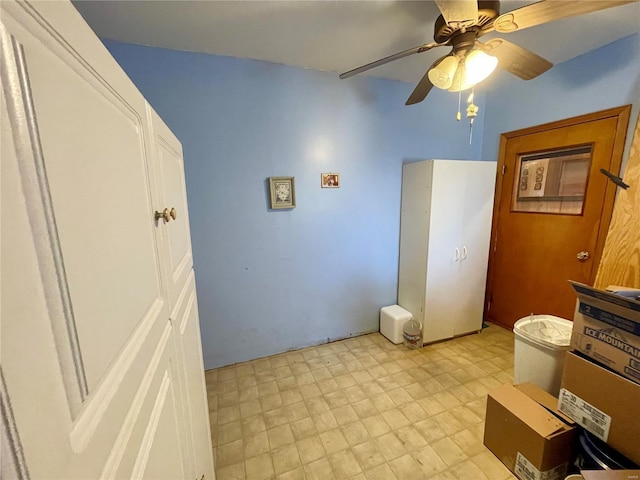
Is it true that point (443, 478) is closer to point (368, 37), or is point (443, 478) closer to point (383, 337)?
point (383, 337)

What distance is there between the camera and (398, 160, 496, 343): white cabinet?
7.67 feet

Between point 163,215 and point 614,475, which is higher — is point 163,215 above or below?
above

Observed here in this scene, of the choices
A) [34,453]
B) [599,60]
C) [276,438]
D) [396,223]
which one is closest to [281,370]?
[276,438]

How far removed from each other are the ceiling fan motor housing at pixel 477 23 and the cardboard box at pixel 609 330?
52.8 inches

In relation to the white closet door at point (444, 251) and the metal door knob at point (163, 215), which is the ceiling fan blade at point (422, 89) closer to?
the white closet door at point (444, 251)

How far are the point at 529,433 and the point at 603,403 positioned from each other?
1.15 feet

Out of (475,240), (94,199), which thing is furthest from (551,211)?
(94,199)

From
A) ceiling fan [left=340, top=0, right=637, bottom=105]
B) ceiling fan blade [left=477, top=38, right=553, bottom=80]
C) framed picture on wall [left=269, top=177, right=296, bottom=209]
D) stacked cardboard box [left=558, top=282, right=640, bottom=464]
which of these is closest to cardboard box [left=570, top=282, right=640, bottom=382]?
stacked cardboard box [left=558, top=282, right=640, bottom=464]

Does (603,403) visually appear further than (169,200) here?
Yes

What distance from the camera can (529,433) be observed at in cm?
126

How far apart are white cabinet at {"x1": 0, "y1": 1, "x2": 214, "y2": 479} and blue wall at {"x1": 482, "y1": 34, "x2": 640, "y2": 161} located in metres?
2.97

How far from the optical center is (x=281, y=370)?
2230 millimetres

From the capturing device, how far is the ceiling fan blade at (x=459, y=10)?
1.03m

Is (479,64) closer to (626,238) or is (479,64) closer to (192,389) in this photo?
(626,238)
